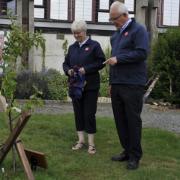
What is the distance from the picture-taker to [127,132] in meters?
7.07

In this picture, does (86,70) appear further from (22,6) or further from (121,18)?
(22,6)

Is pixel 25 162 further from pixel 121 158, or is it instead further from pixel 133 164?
pixel 121 158

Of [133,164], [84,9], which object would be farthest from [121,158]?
[84,9]

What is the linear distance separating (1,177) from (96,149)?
2.02m

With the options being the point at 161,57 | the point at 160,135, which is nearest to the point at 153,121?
the point at 160,135

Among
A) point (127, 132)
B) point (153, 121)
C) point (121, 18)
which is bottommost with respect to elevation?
point (153, 121)

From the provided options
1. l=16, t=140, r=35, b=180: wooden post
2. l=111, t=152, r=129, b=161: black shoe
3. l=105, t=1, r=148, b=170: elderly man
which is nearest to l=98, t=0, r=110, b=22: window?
l=111, t=152, r=129, b=161: black shoe

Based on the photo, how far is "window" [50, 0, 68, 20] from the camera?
66.1ft

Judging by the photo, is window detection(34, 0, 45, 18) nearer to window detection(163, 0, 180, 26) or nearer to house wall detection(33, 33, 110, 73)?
house wall detection(33, 33, 110, 73)

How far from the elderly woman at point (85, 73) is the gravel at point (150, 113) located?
9.70 feet

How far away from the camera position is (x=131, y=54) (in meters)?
6.53

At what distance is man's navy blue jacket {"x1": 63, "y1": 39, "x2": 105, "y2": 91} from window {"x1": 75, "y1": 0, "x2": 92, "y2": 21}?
13.2m

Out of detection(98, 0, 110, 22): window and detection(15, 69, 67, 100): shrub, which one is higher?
detection(98, 0, 110, 22): window

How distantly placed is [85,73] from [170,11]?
49.7ft
